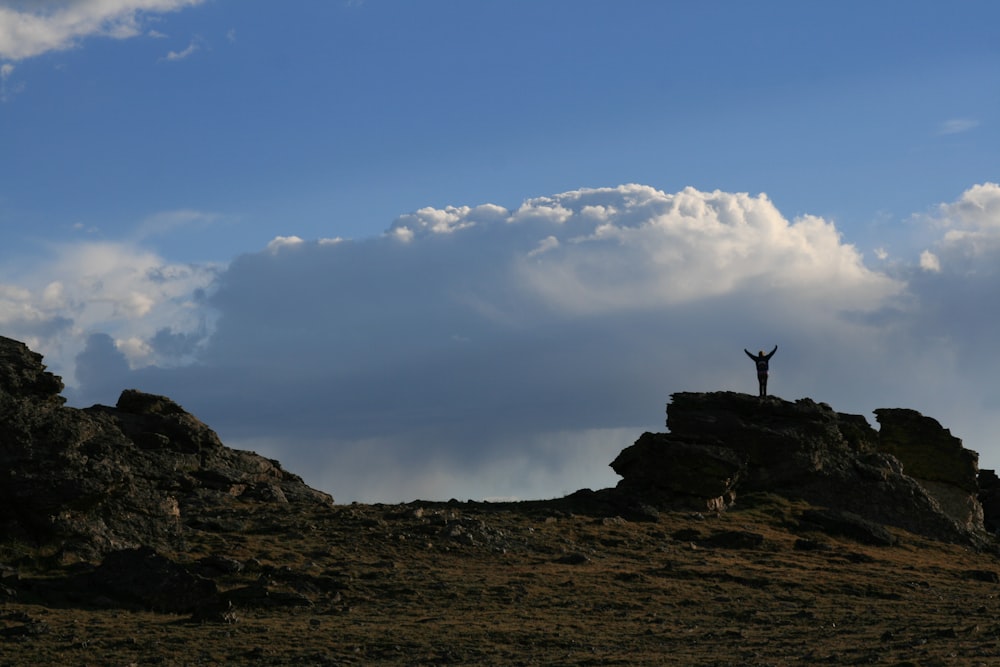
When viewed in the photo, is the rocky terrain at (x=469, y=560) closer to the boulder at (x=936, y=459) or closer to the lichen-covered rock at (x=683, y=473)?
the lichen-covered rock at (x=683, y=473)

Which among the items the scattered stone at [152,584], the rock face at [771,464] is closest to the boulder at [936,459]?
the rock face at [771,464]

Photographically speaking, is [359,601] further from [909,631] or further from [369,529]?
[909,631]

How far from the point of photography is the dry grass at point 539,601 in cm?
3120

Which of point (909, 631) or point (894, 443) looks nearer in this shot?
point (909, 631)

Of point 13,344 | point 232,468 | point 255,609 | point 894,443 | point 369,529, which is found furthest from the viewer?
point 894,443

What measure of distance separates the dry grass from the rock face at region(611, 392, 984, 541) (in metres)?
2.89

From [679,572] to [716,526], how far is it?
44.6 feet

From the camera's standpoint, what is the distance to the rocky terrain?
32.5 m

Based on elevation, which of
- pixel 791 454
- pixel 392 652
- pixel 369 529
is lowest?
pixel 392 652

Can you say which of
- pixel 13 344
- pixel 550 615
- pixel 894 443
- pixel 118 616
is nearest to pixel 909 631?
pixel 550 615

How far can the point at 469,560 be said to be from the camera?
4769 cm

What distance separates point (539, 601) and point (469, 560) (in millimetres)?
7501

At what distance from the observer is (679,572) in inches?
1863

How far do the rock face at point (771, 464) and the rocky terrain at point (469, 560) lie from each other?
14cm
